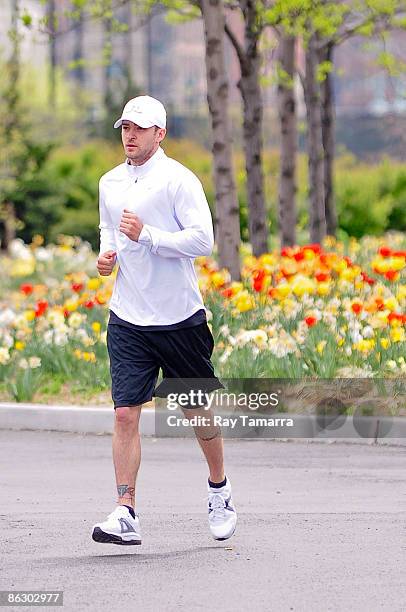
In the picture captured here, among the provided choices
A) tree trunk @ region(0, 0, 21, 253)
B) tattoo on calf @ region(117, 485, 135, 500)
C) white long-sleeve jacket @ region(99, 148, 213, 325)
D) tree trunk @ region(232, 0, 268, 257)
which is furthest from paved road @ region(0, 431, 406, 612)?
tree trunk @ region(0, 0, 21, 253)

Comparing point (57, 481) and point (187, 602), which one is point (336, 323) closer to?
point (57, 481)

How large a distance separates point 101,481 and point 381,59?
12049mm

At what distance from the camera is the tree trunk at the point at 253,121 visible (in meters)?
17.5

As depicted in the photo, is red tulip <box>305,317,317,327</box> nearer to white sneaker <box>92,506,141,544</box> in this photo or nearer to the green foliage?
white sneaker <box>92,506,141,544</box>

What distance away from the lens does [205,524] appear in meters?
7.67

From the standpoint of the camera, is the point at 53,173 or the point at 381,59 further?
the point at 53,173

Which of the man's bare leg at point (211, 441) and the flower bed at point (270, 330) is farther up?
the man's bare leg at point (211, 441)

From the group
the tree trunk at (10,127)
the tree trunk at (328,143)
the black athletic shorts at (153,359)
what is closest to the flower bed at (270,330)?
the black athletic shorts at (153,359)

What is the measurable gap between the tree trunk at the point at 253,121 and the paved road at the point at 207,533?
24.0 feet

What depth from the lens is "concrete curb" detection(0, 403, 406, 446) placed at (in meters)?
10.4

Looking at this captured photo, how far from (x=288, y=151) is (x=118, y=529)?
12936mm

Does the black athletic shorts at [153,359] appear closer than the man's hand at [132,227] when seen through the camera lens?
No

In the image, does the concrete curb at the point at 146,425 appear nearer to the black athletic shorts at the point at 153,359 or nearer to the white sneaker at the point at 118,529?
the black athletic shorts at the point at 153,359

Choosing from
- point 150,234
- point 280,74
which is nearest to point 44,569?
point 150,234
